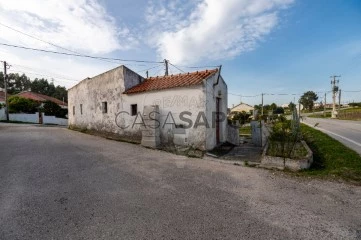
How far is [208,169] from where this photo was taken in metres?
6.79

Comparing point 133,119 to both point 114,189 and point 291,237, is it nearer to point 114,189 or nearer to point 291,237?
point 114,189

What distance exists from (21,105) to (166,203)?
3447 centimetres

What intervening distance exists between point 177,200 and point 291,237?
207 centimetres

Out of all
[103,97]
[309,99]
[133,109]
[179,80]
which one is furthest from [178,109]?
[309,99]

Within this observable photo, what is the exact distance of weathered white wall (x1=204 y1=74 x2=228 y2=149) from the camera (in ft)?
32.0

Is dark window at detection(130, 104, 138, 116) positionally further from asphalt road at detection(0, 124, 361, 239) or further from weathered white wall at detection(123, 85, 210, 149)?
asphalt road at detection(0, 124, 361, 239)

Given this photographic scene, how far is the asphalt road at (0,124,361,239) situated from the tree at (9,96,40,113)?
28867mm

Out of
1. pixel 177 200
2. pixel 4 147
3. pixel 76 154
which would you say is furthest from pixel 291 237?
pixel 4 147

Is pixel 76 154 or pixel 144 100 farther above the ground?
pixel 144 100

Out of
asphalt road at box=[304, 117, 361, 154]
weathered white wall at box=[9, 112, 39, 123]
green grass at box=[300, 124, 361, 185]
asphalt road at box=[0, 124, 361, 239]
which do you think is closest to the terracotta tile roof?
asphalt road at box=[0, 124, 361, 239]

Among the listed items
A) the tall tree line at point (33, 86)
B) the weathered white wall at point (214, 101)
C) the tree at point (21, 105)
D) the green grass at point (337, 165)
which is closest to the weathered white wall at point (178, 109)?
Result: the weathered white wall at point (214, 101)

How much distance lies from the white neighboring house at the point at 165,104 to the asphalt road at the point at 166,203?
324 centimetres

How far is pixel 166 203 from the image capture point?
13.6 feet

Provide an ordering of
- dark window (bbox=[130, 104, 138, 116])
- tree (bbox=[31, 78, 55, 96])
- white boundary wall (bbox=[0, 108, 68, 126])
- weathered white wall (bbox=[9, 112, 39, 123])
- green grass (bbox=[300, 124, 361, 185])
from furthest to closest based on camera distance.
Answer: tree (bbox=[31, 78, 55, 96]) → weathered white wall (bbox=[9, 112, 39, 123]) → white boundary wall (bbox=[0, 108, 68, 126]) → dark window (bbox=[130, 104, 138, 116]) → green grass (bbox=[300, 124, 361, 185])
